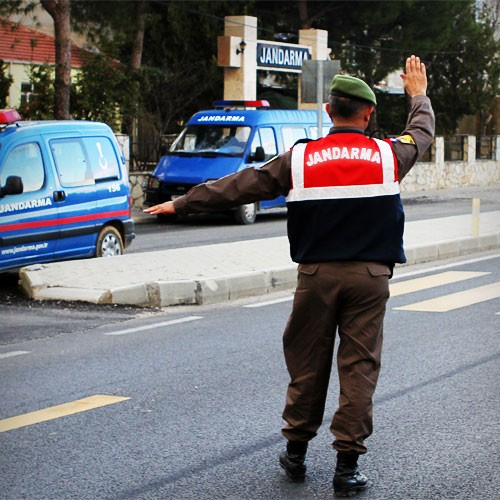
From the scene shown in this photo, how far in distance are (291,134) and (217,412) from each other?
17611 mm

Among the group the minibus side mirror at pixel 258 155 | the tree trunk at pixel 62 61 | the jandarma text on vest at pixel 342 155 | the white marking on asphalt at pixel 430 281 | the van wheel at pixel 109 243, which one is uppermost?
the tree trunk at pixel 62 61

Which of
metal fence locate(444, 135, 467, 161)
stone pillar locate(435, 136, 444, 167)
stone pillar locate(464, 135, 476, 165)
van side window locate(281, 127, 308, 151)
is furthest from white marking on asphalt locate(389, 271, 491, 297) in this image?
stone pillar locate(464, 135, 476, 165)

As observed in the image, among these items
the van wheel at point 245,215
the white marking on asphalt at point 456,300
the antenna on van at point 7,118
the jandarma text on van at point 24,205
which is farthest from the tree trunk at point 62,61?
the white marking on asphalt at point 456,300

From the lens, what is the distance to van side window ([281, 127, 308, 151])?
23750 mm

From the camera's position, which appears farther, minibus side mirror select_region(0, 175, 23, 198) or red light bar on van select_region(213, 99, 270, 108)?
red light bar on van select_region(213, 99, 270, 108)

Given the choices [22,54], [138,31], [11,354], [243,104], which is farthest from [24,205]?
[22,54]

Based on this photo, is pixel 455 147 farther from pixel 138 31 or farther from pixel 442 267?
pixel 442 267

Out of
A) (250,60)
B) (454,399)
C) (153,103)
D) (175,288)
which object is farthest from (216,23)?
(454,399)

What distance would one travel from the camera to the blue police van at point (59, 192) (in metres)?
12.5

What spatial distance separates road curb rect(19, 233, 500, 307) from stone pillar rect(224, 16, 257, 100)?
52.9 feet

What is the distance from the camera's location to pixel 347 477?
5047 millimetres

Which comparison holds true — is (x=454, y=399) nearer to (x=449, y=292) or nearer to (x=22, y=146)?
(x=449, y=292)

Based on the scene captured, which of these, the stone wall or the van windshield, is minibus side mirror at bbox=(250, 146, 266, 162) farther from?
the stone wall

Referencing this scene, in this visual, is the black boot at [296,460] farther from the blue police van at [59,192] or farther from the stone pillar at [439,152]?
the stone pillar at [439,152]
